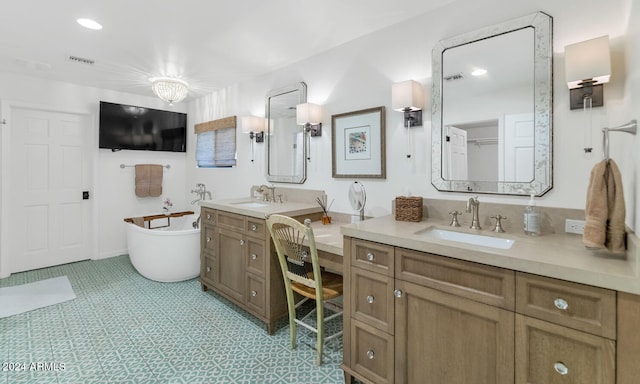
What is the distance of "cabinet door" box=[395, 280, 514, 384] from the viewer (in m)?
1.26

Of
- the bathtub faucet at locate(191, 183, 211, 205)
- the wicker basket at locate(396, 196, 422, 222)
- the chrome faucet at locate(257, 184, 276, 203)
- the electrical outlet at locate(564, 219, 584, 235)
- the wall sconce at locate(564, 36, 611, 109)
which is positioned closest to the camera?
the wall sconce at locate(564, 36, 611, 109)

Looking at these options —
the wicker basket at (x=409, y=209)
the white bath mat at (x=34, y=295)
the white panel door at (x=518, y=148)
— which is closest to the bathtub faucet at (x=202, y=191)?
the white bath mat at (x=34, y=295)

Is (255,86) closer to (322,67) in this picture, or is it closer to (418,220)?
(322,67)

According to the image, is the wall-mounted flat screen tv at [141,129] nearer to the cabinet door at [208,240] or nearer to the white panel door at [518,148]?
the cabinet door at [208,240]

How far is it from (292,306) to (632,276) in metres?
1.84

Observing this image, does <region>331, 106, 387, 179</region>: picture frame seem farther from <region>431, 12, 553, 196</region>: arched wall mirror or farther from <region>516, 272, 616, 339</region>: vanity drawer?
<region>516, 272, 616, 339</region>: vanity drawer

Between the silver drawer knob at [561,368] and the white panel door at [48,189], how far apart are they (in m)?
5.30

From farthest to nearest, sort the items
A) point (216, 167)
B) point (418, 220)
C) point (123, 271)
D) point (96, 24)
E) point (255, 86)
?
1. point (216, 167)
2. point (123, 271)
3. point (255, 86)
4. point (96, 24)
5. point (418, 220)

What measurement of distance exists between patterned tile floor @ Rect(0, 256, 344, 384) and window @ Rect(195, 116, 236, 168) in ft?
5.91

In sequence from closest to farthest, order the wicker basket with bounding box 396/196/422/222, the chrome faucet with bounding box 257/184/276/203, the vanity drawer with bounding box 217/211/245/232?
the wicker basket with bounding box 396/196/422/222 < the vanity drawer with bounding box 217/211/245/232 < the chrome faucet with bounding box 257/184/276/203

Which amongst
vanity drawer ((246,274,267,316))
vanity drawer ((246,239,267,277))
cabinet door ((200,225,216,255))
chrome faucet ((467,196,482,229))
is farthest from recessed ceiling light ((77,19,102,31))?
chrome faucet ((467,196,482,229))

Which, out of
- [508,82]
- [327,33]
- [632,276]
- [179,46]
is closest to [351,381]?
[632,276]

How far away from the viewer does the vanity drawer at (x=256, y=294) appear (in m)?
2.48

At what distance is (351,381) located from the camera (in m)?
1.87
